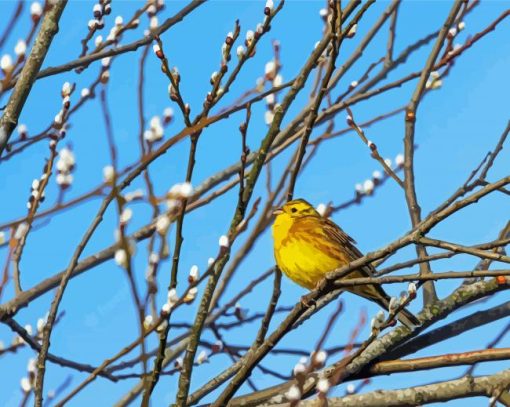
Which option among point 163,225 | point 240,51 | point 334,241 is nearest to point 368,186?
point 334,241

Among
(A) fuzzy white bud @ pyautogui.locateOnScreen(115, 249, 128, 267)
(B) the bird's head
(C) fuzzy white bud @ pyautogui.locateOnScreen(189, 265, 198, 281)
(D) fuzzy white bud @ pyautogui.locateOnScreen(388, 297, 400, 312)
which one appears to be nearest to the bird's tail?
(B) the bird's head

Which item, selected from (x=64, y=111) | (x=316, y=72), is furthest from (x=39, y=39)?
(x=316, y=72)

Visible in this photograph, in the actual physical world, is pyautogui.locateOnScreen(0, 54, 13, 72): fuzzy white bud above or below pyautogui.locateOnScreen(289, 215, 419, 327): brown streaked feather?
above

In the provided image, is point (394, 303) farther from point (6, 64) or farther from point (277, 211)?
point (277, 211)

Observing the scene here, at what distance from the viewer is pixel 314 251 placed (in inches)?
207

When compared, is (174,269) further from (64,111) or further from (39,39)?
(64,111)

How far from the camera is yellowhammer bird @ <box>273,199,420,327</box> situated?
5.17m

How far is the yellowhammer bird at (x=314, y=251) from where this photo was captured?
5172 mm

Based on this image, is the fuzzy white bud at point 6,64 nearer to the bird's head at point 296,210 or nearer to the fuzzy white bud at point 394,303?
the fuzzy white bud at point 394,303

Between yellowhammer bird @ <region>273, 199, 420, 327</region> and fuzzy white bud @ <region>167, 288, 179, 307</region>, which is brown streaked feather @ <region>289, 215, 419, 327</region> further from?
fuzzy white bud @ <region>167, 288, 179, 307</region>

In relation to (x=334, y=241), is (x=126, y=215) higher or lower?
lower

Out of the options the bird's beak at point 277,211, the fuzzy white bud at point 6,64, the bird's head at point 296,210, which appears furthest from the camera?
the bird's head at point 296,210

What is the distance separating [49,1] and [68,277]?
1.32 meters

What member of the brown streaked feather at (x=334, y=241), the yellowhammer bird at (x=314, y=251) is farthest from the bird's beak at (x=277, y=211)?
the brown streaked feather at (x=334, y=241)
